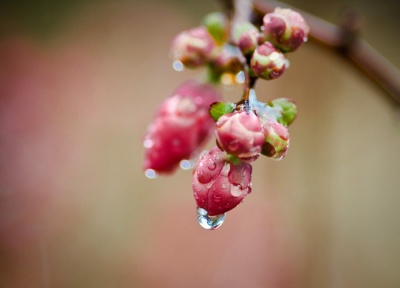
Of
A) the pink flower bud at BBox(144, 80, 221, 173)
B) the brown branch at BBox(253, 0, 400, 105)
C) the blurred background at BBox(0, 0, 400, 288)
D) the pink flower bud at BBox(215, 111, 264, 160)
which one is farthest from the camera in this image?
the blurred background at BBox(0, 0, 400, 288)

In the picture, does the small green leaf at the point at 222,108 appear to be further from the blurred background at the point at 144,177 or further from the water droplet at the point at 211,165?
the blurred background at the point at 144,177

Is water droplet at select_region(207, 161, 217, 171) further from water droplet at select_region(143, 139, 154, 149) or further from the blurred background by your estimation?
the blurred background

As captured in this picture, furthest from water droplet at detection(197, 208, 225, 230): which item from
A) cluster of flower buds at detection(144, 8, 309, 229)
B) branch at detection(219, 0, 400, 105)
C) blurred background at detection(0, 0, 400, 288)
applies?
blurred background at detection(0, 0, 400, 288)

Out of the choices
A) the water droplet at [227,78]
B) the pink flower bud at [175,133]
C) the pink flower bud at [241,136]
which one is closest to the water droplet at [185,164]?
the pink flower bud at [175,133]

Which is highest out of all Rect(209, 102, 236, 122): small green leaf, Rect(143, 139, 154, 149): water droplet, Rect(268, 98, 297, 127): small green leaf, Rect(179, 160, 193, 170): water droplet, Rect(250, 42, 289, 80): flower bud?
Rect(250, 42, 289, 80): flower bud

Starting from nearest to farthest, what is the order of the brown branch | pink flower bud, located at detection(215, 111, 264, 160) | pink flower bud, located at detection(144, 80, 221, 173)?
pink flower bud, located at detection(215, 111, 264, 160) < pink flower bud, located at detection(144, 80, 221, 173) < the brown branch

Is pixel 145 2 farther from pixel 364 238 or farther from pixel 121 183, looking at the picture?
pixel 364 238

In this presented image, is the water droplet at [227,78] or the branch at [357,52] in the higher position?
the branch at [357,52]

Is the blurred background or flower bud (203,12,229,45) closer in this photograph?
flower bud (203,12,229,45)

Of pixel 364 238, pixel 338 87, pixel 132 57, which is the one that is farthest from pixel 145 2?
pixel 364 238
